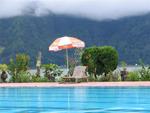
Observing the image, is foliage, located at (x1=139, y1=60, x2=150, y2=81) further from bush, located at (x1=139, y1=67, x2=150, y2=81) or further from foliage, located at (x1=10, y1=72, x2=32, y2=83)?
foliage, located at (x1=10, y1=72, x2=32, y2=83)

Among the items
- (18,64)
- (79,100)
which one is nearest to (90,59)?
(18,64)

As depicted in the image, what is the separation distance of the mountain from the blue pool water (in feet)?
133

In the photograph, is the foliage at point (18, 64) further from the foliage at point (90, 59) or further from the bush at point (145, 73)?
the bush at point (145, 73)

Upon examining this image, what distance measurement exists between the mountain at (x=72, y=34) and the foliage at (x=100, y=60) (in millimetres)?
34757

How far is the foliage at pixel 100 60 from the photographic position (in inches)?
922

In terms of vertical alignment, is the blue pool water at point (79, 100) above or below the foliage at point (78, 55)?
below

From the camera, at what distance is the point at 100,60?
2359cm

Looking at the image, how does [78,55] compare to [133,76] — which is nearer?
[133,76]

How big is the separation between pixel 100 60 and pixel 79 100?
9.36 m

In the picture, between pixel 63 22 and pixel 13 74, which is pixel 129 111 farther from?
pixel 63 22

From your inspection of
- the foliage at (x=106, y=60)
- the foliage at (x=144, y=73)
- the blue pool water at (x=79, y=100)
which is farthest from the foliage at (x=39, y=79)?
the foliage at (x=144, y=73)

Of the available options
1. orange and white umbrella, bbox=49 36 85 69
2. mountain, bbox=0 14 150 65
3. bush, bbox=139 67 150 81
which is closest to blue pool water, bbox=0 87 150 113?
orange and white umbrella, bbox=49 36 85 69

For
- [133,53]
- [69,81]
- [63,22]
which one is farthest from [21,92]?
[63,22]

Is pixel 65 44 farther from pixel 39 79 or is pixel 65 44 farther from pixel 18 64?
pixel 18 64
